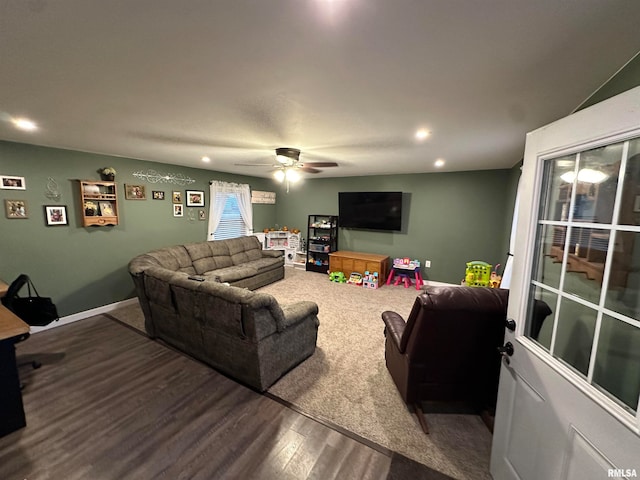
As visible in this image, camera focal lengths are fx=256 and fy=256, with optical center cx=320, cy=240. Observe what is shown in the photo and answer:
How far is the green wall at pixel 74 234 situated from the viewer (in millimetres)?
3191

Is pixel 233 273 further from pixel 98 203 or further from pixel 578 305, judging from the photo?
pixel 578 305

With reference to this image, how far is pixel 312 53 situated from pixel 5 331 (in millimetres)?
2776

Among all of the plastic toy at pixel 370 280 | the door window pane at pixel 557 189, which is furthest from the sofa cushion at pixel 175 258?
the door window pane at pixel 557 189

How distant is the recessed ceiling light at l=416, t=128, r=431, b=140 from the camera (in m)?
2.43

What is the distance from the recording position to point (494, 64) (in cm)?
128

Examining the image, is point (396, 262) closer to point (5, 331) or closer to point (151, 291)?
point (151, 291)

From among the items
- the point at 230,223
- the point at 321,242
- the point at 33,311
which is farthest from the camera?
the point at 321,242

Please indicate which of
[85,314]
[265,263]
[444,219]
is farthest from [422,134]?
[85,314]

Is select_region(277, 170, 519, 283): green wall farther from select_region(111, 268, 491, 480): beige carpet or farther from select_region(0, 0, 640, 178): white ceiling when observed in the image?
select_region(0, 0, 640, 178): white ceiling

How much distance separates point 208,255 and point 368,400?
3990 mm

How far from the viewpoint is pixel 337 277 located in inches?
228

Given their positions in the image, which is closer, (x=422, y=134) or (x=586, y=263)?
(x=586, y=263)

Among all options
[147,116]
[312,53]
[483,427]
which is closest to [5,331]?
[147,116]

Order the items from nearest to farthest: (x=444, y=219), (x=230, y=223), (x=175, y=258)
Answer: (x=175, y=258) → (x=444, y=219) → (x=230, y=223)
